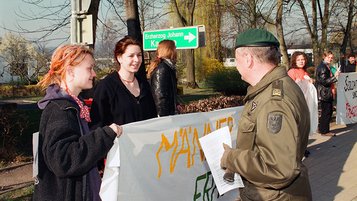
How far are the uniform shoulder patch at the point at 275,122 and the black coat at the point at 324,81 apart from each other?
7400mm

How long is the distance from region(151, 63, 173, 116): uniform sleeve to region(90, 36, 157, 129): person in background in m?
0.83

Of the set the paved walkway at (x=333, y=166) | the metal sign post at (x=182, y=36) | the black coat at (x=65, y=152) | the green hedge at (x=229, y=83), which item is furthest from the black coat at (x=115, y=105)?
the green hedge at (x=229, y=83)

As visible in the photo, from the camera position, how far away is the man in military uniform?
2.05 m

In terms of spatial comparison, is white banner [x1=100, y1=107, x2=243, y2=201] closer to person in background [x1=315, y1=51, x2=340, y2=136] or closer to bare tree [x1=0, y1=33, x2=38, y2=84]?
person in background [x1=315, y1=51, x2=340, y2=136]

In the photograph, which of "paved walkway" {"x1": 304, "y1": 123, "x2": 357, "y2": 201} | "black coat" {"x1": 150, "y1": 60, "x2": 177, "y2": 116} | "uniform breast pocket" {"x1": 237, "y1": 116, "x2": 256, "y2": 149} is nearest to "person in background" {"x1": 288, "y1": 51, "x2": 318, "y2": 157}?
"paved walkway" {"x1": 304, "y1": 123, "x2": 357, "y2": 201}

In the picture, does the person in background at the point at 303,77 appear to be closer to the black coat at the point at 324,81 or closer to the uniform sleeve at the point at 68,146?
the black coat at the point at 324,81

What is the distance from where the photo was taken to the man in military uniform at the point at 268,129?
205 centimetres

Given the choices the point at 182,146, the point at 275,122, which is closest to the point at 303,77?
the point at 182,146

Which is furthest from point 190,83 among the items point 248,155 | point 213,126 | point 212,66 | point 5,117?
point 248,155

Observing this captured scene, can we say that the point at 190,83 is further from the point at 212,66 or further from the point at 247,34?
the point at 247,34

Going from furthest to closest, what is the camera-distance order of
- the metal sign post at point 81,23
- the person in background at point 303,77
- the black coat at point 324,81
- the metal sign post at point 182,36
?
the black coat at point 324,81 → the metal sign post at point 182,36 → the person in background at point 303,77 → the metal sign post at point 81,23

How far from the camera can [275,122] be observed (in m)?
2.05

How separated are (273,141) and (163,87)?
2949 millimetres

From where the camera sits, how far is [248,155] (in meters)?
2.18
